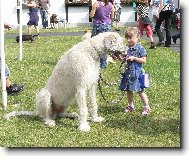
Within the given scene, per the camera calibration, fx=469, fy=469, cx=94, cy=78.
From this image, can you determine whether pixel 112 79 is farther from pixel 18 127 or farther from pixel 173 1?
pixel 173 1

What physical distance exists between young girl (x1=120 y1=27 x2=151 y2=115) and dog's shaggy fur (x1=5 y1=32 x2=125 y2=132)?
58 centimetres

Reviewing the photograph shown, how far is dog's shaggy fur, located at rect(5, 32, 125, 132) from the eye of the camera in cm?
609

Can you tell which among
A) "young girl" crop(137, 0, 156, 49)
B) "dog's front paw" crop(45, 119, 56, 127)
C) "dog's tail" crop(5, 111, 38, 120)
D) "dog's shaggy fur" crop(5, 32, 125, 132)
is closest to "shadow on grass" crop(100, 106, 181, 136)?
"dog's shaggy fur" crop(5, 32, 125, 132)

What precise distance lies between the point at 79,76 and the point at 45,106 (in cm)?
73

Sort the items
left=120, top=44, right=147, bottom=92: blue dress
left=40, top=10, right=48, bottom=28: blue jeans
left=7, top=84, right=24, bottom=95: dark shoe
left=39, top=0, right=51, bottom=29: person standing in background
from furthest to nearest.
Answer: left=40, top=10, right=48, bottom=28: blue jeans → left=39, top=0, right=51, bottom=29: person standing in background → left=7, top=84, right=24, bottom=95: dark shoe → left=120, top=44, right=147, bottom=92: blue dress

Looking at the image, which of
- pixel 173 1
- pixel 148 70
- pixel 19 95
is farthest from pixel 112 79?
Result: pixel 173 1

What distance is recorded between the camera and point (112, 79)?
383 inches

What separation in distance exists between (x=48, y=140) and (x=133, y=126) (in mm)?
1219

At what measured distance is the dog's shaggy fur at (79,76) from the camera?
20.0 feet

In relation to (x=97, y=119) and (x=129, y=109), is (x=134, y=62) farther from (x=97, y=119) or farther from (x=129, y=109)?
(x=97, y=119)

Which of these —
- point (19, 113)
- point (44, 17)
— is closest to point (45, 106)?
point (19, 113)

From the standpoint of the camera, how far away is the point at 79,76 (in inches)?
239

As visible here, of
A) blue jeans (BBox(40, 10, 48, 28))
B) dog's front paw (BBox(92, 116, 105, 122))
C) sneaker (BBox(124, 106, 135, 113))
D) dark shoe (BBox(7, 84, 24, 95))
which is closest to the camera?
dog's front paw (BBox(92, 116, 105, 122))

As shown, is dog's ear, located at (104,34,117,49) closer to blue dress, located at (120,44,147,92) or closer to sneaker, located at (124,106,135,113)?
blue dress, located at (120,44,147,92)
